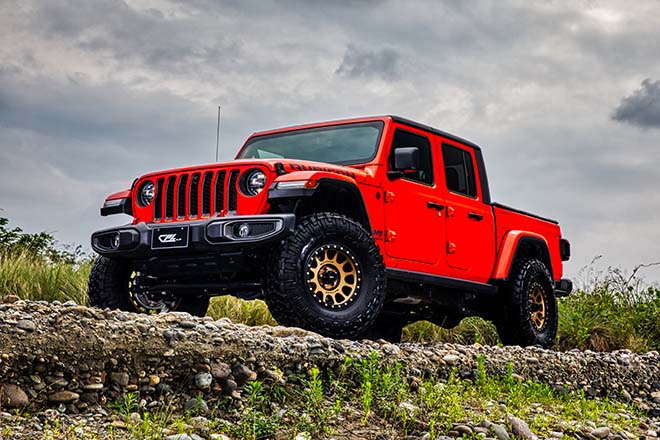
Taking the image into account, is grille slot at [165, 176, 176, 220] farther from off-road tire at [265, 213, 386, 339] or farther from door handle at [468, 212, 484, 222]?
door handle at [468, 212, 484, 222]

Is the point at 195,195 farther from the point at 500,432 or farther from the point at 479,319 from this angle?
the point at 479,319

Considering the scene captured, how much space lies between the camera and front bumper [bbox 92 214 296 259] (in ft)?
21.6

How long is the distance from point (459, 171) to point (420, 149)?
840 millimetres

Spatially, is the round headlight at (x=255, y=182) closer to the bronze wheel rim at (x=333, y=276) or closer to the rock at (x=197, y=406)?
the bronze wheel rim at (x=333, y=276)

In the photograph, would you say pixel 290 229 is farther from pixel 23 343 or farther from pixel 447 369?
pixel 23 343

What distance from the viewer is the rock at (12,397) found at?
15.3 ft

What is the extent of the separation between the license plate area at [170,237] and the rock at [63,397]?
212 centimetres

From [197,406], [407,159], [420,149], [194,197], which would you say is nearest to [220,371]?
[197,406]

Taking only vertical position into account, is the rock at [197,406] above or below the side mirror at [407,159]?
below

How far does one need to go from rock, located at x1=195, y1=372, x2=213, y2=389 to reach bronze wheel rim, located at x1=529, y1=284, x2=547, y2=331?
5.64 m

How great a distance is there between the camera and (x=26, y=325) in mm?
4988

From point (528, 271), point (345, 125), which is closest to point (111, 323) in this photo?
point (345, 125)

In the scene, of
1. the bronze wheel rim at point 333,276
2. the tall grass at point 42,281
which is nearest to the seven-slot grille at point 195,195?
the bronze wheel rim at point 333,276

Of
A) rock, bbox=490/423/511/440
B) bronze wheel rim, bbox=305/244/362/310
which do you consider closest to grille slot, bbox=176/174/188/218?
bronze wheel rim, bbox=305/244/362/310
